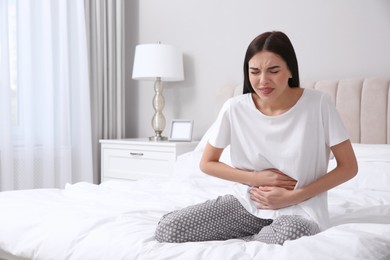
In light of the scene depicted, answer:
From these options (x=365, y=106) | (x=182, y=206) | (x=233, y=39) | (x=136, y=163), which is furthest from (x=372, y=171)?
(x=136, y=163)

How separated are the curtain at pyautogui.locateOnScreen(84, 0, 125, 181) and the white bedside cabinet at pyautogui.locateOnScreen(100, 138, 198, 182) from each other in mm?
280

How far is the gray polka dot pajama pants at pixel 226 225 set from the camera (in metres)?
1.41

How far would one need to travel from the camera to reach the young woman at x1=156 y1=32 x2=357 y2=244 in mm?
1550

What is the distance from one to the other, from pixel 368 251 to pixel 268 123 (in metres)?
0.54

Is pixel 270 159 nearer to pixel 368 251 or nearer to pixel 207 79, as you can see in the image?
pixel 368 251

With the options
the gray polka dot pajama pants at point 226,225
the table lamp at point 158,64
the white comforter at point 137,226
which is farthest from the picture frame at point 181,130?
the gray polka dot pajama pants at point 226,225

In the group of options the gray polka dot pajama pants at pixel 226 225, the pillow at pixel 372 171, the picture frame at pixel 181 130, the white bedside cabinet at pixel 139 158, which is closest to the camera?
the gray polka dot pajama pants at pixel 226 225

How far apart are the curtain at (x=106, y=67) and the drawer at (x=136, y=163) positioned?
305mm

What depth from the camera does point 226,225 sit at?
1.57 m

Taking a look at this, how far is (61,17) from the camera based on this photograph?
388cm

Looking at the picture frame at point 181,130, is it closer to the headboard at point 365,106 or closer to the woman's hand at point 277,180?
the headboard at point 365,106

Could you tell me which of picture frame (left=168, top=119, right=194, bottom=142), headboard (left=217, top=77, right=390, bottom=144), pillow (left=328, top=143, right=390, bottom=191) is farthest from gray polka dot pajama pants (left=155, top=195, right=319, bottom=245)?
picture frame (left=168, top=119, right=194, bottom=142)

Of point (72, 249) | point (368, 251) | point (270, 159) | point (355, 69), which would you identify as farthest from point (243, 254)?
point (355, 69)

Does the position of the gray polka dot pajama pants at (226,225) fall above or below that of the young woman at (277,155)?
below
